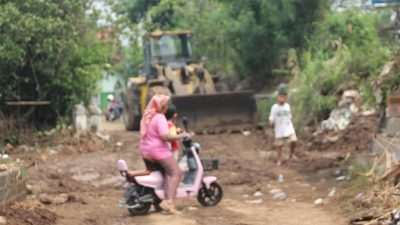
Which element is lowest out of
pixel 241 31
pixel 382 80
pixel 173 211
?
pixel 173 211

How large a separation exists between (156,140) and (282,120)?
5.54m

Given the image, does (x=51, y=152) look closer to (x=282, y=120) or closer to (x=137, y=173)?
(x=282, y=120)

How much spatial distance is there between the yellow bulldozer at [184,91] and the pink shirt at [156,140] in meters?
9.47

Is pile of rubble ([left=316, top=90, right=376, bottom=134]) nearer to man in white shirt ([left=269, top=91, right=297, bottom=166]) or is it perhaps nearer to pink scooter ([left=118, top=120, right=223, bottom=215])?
man in white shirt ([left=269, top=91, right=297, bottom=166])

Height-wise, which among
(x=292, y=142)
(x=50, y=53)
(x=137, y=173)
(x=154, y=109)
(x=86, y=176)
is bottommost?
(x=86, y=176)

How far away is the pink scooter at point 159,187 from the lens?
9336 millimetres

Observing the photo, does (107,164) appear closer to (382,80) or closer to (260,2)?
(382,80)

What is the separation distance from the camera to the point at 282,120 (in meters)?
14.5

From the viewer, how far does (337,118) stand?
651 inches

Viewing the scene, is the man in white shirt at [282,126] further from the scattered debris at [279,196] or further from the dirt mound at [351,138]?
the scattered debris at [279,196]

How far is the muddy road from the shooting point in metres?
8.81

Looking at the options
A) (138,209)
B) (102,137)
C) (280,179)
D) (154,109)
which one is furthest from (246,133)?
(138,209)

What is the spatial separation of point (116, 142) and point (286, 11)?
757 cm

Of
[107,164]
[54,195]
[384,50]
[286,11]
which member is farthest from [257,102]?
[54,195]
